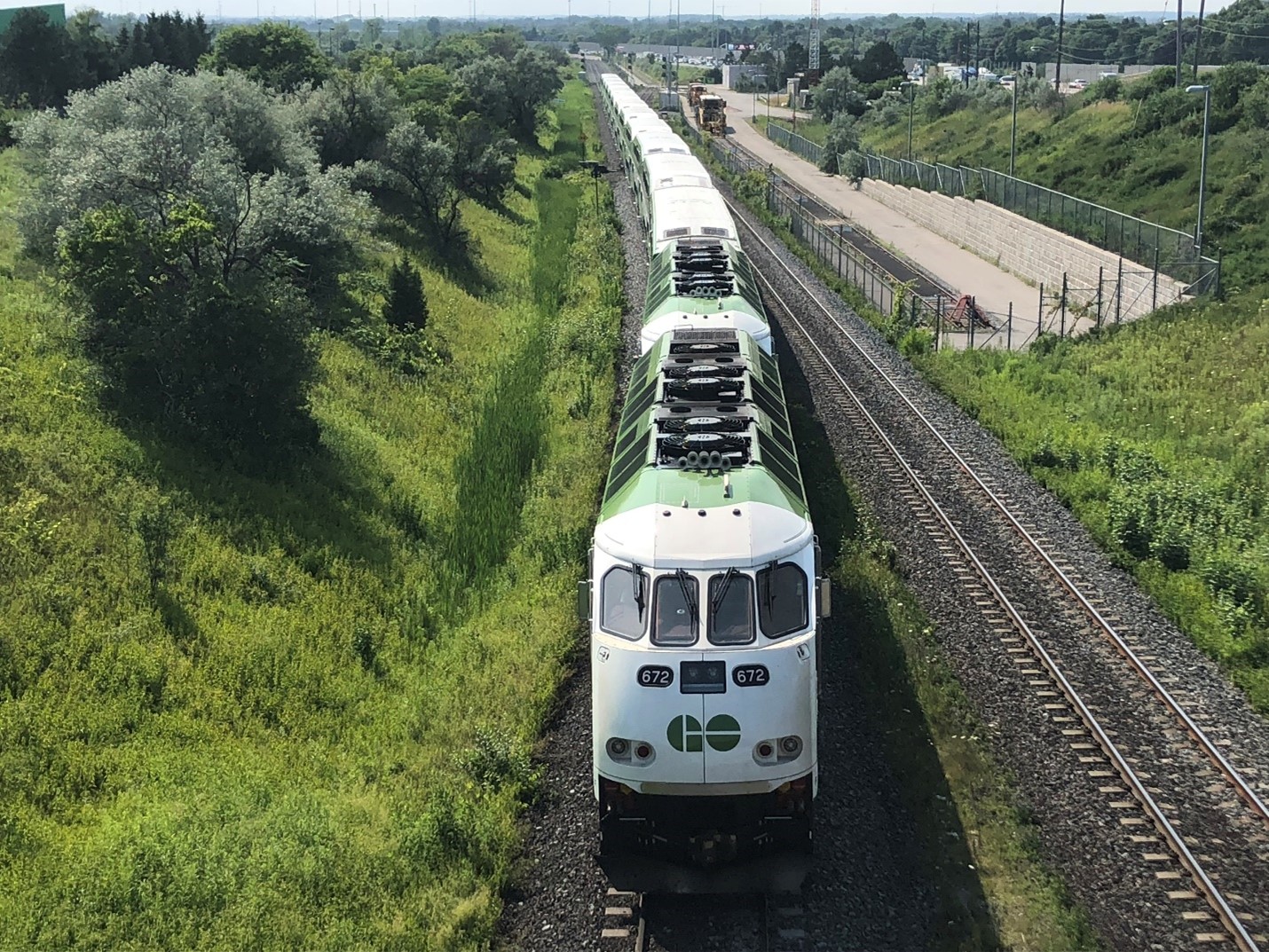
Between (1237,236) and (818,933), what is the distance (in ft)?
117

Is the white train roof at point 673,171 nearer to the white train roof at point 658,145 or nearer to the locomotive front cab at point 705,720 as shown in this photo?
the white train roof at point 658,145

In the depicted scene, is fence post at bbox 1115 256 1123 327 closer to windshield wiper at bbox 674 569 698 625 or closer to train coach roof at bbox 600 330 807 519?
train coach roof at bbox 600 330 807 519

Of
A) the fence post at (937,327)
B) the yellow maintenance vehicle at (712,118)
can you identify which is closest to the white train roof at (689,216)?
the fence post at (937,327)

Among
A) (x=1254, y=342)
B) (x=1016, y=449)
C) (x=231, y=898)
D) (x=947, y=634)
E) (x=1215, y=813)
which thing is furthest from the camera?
(x=1254, y=342)

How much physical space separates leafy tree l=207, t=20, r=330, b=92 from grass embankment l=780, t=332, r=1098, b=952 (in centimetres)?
5522

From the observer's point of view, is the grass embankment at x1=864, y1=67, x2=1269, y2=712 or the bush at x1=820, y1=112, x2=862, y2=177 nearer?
Answer: the grass embankment at x1=864, y1=67, x2=1269, y2=712

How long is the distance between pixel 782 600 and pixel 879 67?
131 meters

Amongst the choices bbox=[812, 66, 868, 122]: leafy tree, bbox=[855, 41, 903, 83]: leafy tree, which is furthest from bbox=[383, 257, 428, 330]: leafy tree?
bbox=[855, 41, 903, 83]: leafy tree

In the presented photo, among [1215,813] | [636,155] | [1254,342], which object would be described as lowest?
[1215,813]

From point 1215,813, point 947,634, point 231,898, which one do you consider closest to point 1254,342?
point 947,634

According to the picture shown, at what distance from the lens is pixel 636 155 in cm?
5438

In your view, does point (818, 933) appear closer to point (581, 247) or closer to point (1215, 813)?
point (1215, 813)

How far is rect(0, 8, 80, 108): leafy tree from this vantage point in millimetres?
60656

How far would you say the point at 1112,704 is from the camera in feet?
50.9
